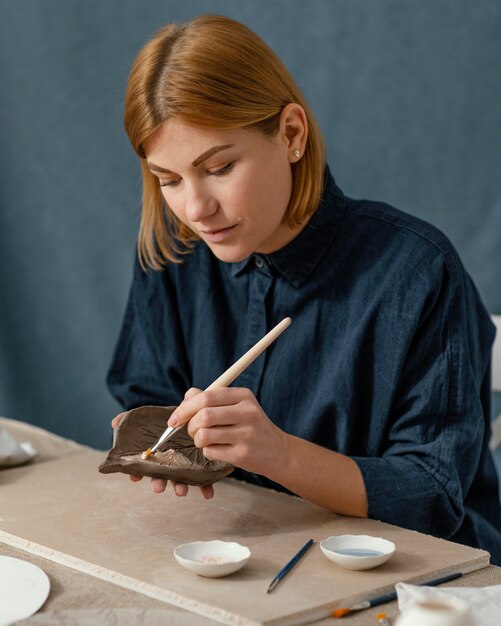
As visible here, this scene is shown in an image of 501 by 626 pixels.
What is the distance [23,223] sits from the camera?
10.0 feet

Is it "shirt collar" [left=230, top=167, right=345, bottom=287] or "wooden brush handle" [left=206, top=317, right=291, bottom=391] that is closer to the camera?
"wooden brush handle" [left=206, top=317, right=291, bottom=391]

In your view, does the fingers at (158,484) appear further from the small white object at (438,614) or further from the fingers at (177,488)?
the small white object at (438,614)

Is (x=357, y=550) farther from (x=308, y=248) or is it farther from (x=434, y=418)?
(x=308, y=248)

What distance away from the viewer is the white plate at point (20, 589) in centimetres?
103

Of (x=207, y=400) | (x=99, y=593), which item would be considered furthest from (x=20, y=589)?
(x=207, y=400)

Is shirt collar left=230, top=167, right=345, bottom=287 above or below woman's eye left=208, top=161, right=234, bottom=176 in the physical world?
below

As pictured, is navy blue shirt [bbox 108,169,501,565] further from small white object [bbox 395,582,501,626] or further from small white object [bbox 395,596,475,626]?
small white object [bbox 395,596,475,626]

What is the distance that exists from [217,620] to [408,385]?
0.63 meters

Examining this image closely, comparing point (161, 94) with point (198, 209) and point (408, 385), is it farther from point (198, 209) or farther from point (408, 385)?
point (408, 385)

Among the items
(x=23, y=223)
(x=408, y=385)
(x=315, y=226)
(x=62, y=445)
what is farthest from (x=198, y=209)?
(x=23, y=223)

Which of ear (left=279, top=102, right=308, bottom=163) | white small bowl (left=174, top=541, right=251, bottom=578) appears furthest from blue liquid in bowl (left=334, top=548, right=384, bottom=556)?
ear (left=279, top=102, right=308, bottom=163)

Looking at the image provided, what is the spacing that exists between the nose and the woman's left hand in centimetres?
28

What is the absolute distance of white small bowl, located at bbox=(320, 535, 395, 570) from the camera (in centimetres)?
110

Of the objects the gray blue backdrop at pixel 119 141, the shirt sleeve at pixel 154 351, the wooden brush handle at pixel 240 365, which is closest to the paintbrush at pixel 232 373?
the wooden brush handle at pixel 240 365
